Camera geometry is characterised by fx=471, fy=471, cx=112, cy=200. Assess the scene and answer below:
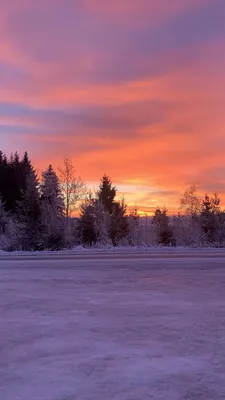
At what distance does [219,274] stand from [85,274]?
470 cm

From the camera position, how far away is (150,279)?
15.2m

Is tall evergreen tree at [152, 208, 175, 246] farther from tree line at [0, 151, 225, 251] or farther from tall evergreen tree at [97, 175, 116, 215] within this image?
tall evergreen tree at [97, 175, 116, 215]

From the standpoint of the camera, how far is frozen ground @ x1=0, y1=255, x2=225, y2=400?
5262 millimetres

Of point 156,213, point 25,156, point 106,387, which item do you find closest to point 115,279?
point 106,387

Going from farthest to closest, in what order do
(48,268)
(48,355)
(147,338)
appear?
(48,268)
(147,338)
(48,355)

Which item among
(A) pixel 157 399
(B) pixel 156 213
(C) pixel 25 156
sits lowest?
(A) pixel 157 399

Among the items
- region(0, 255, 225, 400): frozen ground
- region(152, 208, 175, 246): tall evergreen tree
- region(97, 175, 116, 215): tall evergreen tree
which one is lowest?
region(0, 255, 225, 400): frozen ground

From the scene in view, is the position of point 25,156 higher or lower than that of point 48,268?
higher

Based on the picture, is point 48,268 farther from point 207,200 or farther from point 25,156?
point 25,156

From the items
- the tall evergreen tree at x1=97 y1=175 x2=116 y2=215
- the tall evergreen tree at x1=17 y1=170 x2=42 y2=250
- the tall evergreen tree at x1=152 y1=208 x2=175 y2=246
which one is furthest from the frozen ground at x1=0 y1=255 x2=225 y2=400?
the tall evergreen tree at x1=97 y1=175 x2=116 y2=215

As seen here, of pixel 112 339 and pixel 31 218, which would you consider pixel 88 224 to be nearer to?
pixel 31 218

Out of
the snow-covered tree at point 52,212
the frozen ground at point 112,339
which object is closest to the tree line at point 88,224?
the snow-covered tree at point 52,212

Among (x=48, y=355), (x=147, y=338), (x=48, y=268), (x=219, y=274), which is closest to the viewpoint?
(x=48, y=355)

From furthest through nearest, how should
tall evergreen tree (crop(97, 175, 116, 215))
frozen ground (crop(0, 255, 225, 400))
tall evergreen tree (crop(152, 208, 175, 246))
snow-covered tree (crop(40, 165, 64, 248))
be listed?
tall evergreen tree (crop(97, 175, 116, 215)) < tall evergreen tree (crop(152, 208, 175, 246)) < snow-covered tree (crop(40, 165, 64, 248)) < frozen ground (crop(0, 255, 225, 400))
